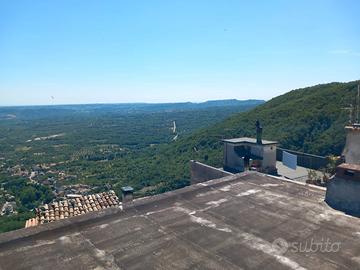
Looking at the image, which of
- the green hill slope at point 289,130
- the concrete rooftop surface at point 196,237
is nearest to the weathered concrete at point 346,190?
the concrete rooftop surface at point 196,237

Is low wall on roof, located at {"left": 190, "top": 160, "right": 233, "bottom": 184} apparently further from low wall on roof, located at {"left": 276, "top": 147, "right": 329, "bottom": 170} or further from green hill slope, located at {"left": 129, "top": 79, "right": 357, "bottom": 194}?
green hill slope, located at {"left": 129, "top": 79, "right": 357, "bottom": 194}

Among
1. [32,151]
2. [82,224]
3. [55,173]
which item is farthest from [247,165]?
[32,151]

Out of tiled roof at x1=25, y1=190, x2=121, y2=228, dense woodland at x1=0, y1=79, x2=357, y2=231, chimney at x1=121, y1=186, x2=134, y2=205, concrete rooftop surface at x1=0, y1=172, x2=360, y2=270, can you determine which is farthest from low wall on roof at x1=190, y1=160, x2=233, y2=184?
dense woodland at x1=0, y1=79, x2=357, y2=231

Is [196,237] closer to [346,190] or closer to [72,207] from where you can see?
[346,190]

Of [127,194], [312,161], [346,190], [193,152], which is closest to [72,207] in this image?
[127,194]

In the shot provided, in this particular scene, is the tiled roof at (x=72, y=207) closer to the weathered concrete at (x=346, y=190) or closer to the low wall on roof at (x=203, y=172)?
the low wall on roof at (x=203, y=172)

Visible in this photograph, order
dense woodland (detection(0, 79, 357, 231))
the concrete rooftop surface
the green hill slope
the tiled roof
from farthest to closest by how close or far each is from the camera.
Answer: dense woodland (detection(0, 79, 357, 231)) < the green hill slope < the tiled roof < the concrete rooftop surface
